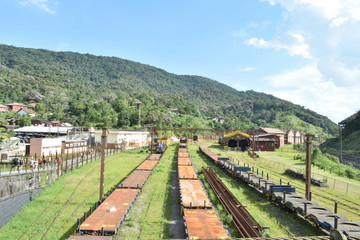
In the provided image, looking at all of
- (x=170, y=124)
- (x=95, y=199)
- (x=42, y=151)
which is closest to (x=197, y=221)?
(x=95, y=199)

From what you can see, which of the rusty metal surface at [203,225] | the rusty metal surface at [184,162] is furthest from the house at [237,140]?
the rusty metal surface at [203,225]

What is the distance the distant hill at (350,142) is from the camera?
53.6 metres

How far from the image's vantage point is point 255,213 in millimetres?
16375

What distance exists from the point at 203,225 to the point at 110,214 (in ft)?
17.5

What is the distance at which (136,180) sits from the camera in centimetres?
2250

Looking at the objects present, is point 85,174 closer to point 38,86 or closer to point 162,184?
point 162,184

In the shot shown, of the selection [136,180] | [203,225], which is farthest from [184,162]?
[203,225]

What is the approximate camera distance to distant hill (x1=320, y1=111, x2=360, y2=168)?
5362 centimetres

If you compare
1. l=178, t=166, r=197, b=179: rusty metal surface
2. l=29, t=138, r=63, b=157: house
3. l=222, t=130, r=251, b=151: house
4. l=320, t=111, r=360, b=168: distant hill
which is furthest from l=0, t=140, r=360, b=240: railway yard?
l=320, t=111, r=360, b=168: distant hill

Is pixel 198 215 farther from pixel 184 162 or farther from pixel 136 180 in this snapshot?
pixel 184 162

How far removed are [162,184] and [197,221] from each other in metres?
11.7

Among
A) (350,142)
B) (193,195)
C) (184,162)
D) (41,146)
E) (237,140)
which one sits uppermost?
(350,142)

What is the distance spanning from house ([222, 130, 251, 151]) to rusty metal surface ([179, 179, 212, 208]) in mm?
40463

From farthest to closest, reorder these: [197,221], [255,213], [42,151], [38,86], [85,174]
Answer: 1. [38,86]
2. [42,151]
3. [85,174]
4. [255,213]
5. [197,221]
